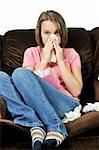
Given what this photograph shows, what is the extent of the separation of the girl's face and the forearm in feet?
0.76

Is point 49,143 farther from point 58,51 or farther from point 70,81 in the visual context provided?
point 58,51

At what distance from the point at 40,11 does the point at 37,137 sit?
4.09 feet

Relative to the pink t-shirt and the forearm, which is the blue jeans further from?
the pink t-shirt

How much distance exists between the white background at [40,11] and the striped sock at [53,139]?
3.81 ft

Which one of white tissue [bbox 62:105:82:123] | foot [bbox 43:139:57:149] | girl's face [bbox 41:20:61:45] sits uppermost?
girl's face [bbox 41:20:61:45]

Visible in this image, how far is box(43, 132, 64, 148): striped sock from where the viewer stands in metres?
1.62

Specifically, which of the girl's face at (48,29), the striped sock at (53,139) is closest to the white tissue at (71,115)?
the striped sock at (53,139)

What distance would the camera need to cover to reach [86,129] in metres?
1.76

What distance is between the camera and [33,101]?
5.80 feet

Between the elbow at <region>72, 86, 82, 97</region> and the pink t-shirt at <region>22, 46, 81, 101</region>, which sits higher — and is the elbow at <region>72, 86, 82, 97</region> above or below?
below

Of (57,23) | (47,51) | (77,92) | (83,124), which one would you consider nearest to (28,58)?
(47,51)

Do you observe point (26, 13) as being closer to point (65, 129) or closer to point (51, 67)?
point (51, 67)

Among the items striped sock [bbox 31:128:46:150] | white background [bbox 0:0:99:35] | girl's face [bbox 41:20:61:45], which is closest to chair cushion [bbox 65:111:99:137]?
striped sock [bbox 31:128:46:150]

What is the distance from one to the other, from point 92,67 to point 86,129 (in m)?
0.73
